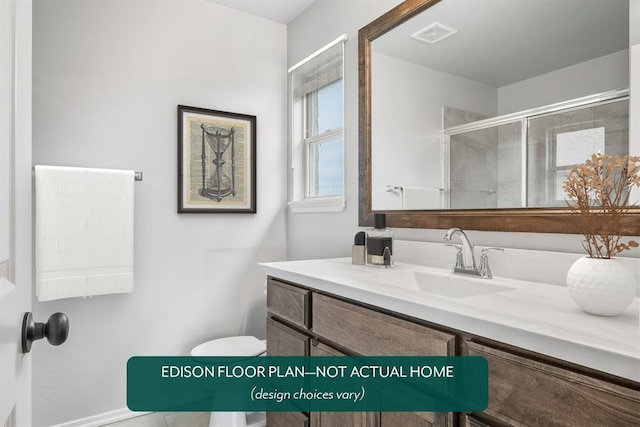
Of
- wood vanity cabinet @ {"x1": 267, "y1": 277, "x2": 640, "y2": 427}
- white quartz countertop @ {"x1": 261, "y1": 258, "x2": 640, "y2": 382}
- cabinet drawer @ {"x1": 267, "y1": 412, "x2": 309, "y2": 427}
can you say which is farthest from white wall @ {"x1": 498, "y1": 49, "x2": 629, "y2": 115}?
cabinet drawer @ {"x1": 267, "y1": 412, "x2": 309, "y2": 427}

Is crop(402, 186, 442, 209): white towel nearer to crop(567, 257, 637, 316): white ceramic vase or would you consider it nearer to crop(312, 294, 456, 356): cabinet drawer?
crop(312, 294, 456, 356): cabinet drawer

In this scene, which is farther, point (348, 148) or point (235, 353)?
point (348, 148)

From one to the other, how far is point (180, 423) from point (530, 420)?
195 cm

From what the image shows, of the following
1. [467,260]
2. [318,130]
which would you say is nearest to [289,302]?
[467,260]

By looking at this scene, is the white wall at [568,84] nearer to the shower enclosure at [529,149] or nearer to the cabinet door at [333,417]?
the shower enclosure at [529,149]

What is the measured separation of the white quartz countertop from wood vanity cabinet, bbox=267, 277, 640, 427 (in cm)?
2

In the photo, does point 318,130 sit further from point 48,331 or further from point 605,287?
point 48,331

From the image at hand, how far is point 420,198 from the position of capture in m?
1.68

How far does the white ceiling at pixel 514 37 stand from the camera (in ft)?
3.71

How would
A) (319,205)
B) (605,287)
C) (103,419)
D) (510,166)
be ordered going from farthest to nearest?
(319,205)
(103,419)
(510,166)
(605,287)

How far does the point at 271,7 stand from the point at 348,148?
113 cm

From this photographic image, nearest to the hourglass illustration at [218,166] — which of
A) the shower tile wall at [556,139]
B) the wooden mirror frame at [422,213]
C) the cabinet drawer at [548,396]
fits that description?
the wooden mirror frame at [422,213]

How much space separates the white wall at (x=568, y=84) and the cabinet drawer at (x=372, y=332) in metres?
0.89

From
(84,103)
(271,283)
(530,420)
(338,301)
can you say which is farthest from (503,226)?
(84,103)
